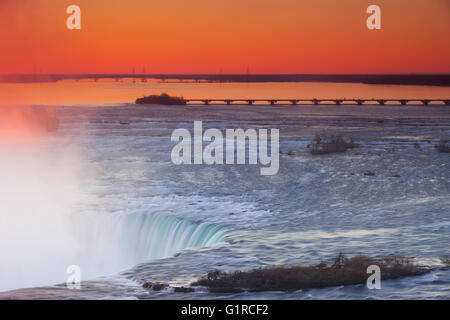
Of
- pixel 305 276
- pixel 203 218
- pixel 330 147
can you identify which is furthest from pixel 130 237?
pixel 330 147

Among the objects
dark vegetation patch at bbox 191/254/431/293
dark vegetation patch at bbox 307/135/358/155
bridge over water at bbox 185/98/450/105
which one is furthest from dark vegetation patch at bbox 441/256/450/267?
bridge over water at bbox 185/98/450/105

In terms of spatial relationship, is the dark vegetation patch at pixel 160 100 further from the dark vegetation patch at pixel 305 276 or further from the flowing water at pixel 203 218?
the dark vegetation patch at pixel 305 276

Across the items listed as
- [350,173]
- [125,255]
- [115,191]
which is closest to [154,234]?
[125,255]

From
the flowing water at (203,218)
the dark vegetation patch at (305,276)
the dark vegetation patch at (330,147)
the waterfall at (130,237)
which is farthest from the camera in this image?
the dark vegetation patch at (330,147)

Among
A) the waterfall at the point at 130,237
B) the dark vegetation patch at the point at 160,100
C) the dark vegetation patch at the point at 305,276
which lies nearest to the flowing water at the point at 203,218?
the waterfall at the point at 130,237

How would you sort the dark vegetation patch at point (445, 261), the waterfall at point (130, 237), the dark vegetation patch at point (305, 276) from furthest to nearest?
1. the waterfall at point (130, 237)
2. the dark vegetation patch at point (445, 261)
3. the dark vegetation patch at point (305, 276)

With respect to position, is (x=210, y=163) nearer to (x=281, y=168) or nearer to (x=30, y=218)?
(x=281, y=168)
